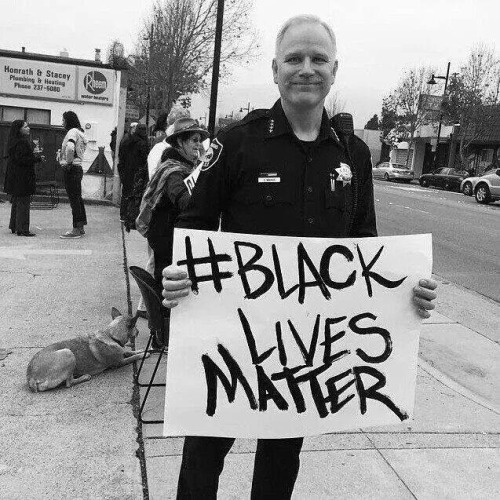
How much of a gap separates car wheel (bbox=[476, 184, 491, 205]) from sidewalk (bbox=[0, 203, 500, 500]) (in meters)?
19.3

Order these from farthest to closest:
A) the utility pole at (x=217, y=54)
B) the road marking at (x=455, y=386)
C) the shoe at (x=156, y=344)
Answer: the utility pole at (x=217, y=54) → the road marking at (x=455, y=386) → the shoe at (x=156, y=344)

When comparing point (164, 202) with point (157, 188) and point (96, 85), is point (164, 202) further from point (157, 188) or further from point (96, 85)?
point (96, 85)

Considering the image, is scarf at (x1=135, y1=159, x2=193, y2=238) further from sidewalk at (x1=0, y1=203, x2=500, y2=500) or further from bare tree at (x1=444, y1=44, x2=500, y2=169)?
bare tree at (x1=444, y1=44, x2=500, y2=169)

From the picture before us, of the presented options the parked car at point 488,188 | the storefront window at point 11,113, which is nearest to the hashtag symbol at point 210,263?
the storefront window at point 11,113

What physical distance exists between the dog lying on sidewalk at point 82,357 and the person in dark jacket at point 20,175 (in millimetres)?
5198

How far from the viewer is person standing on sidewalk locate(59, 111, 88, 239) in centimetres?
860

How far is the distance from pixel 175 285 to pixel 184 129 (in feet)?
8.86

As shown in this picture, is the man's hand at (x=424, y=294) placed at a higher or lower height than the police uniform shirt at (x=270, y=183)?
lower

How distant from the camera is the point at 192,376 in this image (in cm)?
187

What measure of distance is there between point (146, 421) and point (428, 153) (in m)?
52.0

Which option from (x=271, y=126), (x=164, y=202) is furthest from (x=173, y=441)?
(x=271, y=126)

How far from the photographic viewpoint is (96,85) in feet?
53.4

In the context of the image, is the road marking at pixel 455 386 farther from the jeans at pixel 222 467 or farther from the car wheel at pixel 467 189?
the car wheel at pixel 467 189

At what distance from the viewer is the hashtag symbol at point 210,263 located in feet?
6.02
